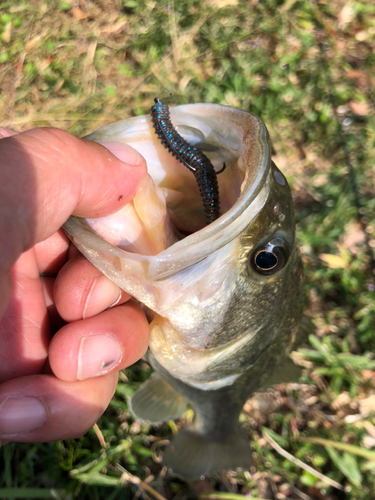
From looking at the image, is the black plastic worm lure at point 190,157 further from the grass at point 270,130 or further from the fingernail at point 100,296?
the grass at point 270,130

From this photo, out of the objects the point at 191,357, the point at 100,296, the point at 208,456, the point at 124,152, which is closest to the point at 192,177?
the point at 124,152

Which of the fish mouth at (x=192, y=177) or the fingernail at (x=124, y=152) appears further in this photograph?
the fingernail at (x=124, y=152)

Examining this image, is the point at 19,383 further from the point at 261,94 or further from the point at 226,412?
the point at 261,94

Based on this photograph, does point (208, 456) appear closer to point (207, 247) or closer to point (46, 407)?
point (46, 407)

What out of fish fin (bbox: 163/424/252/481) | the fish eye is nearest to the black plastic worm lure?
the fish eye

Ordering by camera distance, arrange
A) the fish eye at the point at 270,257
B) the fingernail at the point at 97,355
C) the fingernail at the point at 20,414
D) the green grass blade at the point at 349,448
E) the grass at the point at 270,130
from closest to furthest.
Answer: the fish eye at the point at 270,257, the fingernail at the point at 20,414, the fingernail at the point at 97,355, the green grass blade at the point at 349,448, the grass at the point at 270,130

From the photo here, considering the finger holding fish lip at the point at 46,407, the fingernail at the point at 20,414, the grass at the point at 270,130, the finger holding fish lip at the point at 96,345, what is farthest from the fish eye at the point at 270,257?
the grass at the point at 270,130

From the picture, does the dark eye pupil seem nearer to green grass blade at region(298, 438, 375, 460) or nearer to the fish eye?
the fish eye
